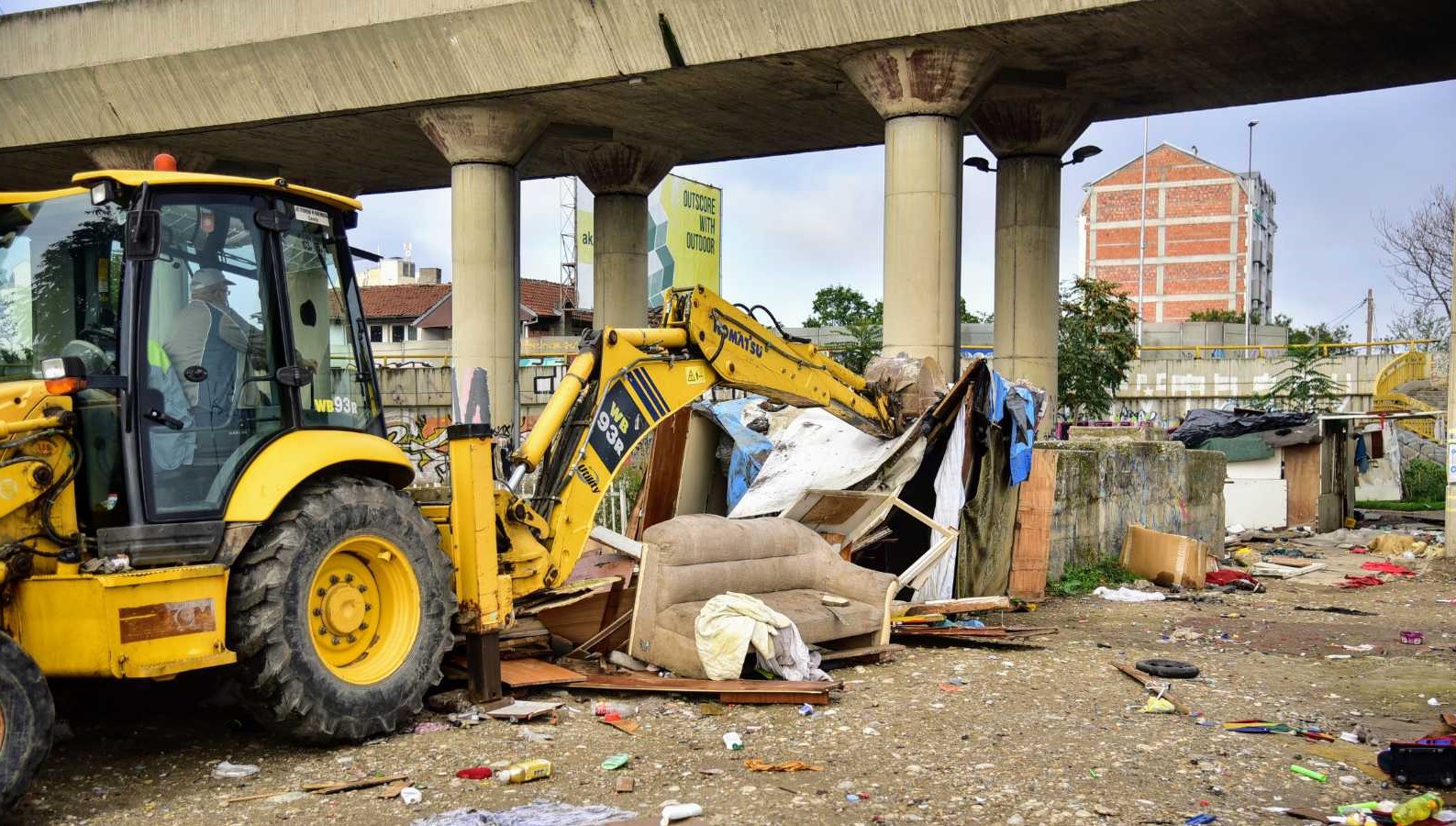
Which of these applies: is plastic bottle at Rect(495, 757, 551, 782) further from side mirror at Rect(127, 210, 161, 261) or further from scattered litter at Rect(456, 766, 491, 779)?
side mirror at Rect(127, 210, 161, 261)

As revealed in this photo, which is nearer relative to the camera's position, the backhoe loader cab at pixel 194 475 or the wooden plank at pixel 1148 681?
the backhoe loader cab at pixel 194 475

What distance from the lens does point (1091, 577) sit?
44.0 feet

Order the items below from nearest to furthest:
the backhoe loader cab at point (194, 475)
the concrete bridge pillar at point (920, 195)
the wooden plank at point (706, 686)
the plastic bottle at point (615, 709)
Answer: the backhoe loader cab at point (194, 475), the plastic bottle at point (615, 709), the wooden plank at point (706, 686), the concrete bridge pillar at point (920, 195)

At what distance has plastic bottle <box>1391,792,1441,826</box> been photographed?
5.36 m

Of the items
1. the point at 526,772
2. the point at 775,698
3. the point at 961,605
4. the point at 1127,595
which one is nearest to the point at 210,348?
the point at 526,772

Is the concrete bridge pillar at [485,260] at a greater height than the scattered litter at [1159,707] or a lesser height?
greater

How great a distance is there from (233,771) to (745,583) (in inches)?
147

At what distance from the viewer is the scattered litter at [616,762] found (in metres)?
6.19

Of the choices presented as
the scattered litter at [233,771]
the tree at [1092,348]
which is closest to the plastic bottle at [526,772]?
the scattered litter at [233,771]

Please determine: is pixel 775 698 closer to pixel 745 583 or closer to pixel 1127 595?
pixel 745 583

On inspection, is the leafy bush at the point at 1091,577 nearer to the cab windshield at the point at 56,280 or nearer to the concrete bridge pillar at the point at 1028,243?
the concrete bridge pillar at the point at 1028,243

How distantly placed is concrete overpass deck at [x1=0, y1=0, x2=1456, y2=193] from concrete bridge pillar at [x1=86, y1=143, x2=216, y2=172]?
10.8 inches

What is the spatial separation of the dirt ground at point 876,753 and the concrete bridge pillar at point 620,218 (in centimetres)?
1731

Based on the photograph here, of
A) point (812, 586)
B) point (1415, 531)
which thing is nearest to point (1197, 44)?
point (1415, 531)
